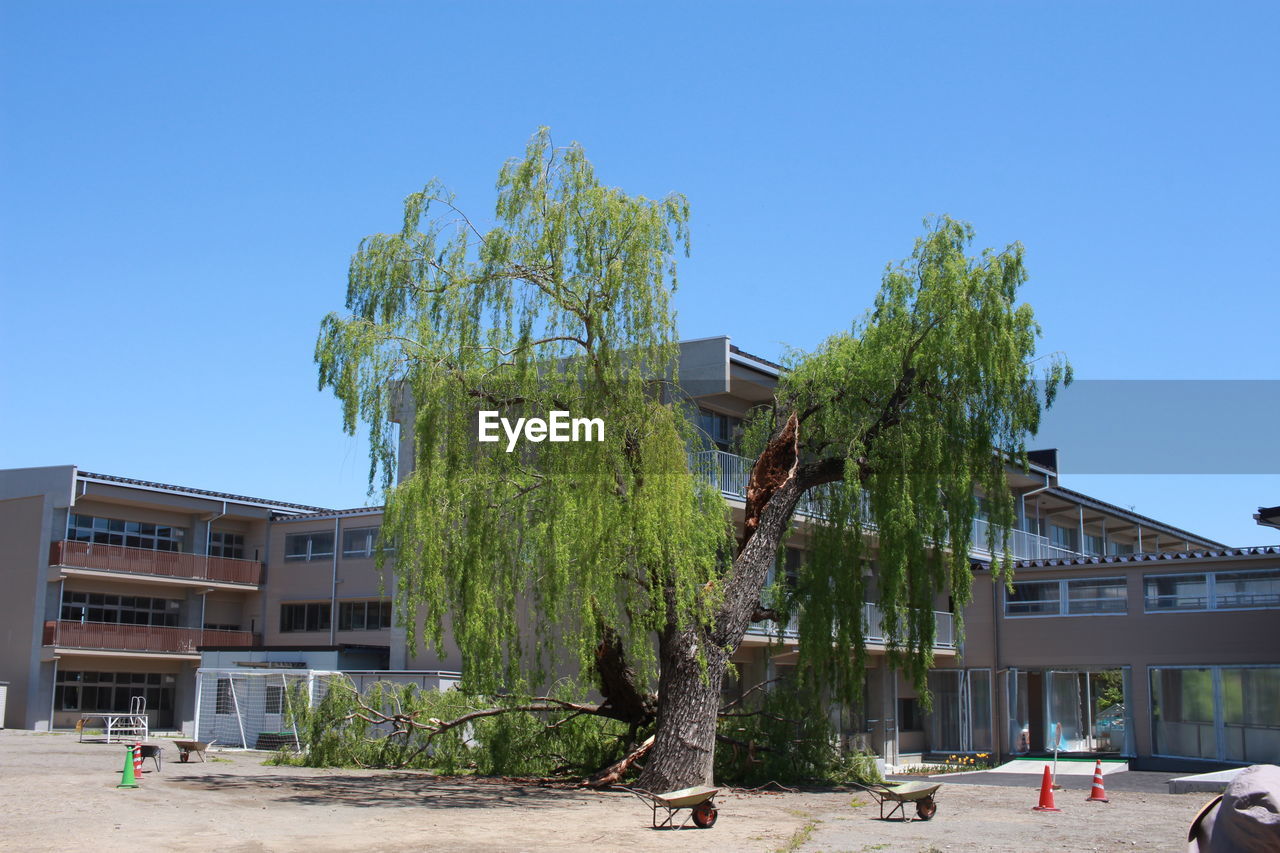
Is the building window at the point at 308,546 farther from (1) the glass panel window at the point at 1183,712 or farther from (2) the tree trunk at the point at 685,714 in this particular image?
(1) the glass panel window at the point at 1183,712

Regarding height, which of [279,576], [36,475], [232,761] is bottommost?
[232,761]

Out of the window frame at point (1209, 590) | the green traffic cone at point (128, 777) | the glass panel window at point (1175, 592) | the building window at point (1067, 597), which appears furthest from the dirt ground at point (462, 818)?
the building window at point (1067, 597)

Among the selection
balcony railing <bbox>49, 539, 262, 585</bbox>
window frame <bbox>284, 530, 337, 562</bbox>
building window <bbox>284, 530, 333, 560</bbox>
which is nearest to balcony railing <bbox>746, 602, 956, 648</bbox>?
window frame <bbox>284, 530, 337, 562</bbox>

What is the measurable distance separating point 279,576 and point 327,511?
308cm

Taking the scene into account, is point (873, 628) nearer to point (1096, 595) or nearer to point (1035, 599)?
point (1035, 599)

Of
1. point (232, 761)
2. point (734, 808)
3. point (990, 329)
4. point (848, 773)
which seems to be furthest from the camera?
point (232, 761)

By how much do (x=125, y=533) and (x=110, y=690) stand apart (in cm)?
506

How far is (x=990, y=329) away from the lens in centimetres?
2012

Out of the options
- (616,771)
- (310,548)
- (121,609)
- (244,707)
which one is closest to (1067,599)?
(616,771)

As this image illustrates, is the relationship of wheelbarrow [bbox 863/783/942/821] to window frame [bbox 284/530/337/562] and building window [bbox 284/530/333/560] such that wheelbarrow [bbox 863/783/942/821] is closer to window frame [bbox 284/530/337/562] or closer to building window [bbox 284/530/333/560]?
window frame [bbox 284/530/337/562]

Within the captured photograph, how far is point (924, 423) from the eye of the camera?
20828 millimetres

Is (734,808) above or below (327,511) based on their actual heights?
below

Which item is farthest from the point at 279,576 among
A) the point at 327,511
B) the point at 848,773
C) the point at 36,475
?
the point at 848,773

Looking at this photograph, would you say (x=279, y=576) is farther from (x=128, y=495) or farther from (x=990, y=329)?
→ (x=990, y=329)
